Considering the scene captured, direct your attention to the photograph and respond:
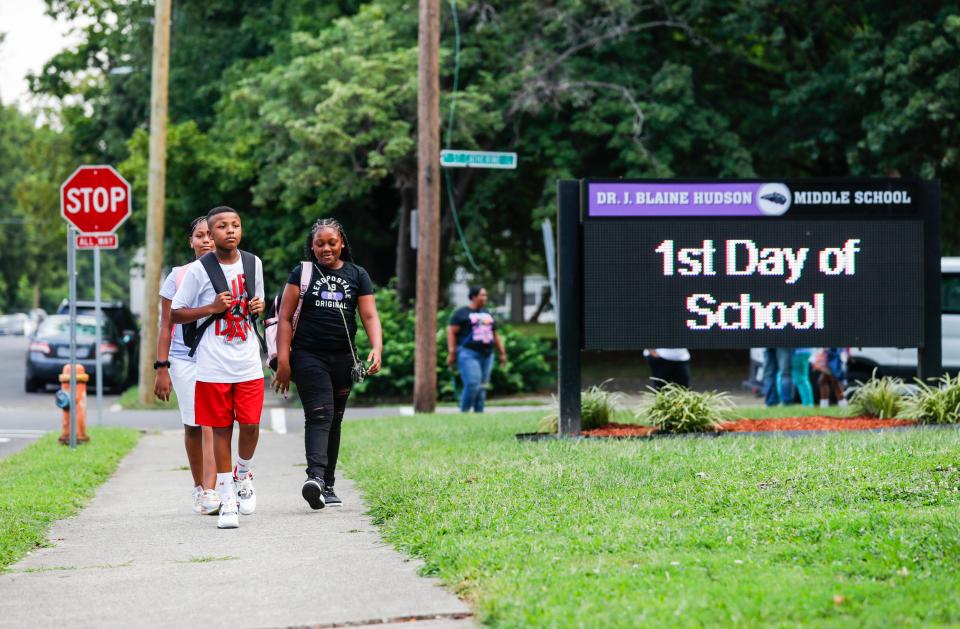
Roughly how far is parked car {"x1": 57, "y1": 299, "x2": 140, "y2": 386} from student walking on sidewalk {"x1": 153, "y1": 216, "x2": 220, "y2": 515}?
20.4m

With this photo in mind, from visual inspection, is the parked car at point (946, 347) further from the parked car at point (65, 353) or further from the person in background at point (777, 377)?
the parked car at point (65, 353)

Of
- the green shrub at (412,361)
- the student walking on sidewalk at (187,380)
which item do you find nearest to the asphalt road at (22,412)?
the green shrub at (412,361)

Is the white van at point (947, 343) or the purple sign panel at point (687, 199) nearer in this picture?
the purple sign panel at point (687, 199)

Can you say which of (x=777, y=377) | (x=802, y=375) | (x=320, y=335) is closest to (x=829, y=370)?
(x=802, y=375)

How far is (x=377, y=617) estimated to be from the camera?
5.64 meters

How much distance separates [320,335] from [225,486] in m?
1.15

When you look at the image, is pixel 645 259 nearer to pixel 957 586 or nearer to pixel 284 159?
pixel 957 586

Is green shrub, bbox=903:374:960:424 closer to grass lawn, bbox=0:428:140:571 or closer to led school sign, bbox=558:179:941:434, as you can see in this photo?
led school sign, bbox=558:179:941:434

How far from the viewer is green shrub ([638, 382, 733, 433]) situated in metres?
12.3

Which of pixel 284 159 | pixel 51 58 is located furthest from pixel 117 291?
pixel 284 159

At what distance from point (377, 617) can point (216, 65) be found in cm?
2928

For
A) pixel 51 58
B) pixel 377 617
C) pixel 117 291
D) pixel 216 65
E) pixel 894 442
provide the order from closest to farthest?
pixel 377 617 → pixel 894 442 → pixel 216 65 → pixel 51 58 → pixel 117 291

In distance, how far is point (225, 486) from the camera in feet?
28.0

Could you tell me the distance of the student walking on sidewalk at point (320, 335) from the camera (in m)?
8.92
